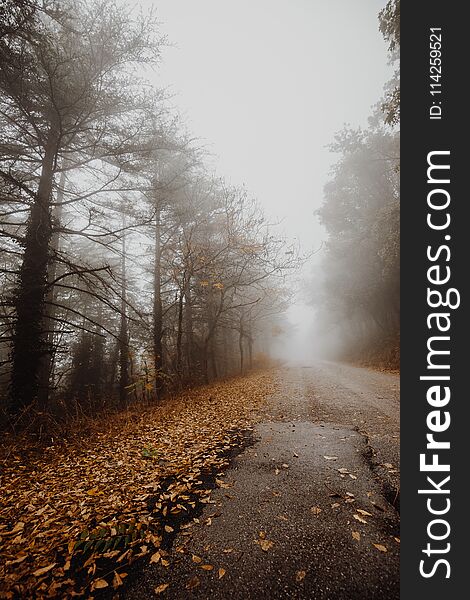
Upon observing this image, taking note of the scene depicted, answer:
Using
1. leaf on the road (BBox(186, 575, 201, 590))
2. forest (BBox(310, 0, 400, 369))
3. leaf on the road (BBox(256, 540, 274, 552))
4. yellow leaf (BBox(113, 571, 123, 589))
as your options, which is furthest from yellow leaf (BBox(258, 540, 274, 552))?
forest (BBox(310, 0, 400, 369))

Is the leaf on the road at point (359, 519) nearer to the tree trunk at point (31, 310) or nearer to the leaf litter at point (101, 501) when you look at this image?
the leaf litter at point (101, 501)

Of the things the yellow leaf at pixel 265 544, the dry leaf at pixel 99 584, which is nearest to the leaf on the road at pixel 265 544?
the yellow leaf at pixel 265 544

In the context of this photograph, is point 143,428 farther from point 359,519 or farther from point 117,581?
point 359,519

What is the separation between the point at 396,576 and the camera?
2275mm

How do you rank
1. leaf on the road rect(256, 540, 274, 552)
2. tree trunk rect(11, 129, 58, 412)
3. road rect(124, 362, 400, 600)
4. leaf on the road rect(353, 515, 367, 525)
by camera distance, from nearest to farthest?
road rect(124, 362, 400, 600)
leaf on the road rect(256, 540, 274, 552)
leaf on the road rect(353, 515, 367, 525)
tree trunk rect(11, 129, 58, 412)

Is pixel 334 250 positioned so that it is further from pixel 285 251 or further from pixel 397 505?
pixel 397 505

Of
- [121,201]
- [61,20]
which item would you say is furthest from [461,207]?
[121,201]

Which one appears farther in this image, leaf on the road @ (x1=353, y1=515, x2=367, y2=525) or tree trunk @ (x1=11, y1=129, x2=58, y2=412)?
tree trunk @ (x1=11, y1=129, x2=58, y2=412)

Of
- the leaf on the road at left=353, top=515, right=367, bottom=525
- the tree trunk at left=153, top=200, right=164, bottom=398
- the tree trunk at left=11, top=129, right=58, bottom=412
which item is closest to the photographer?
the leaf on the road at left=353, top=515, right=367, bottom=525

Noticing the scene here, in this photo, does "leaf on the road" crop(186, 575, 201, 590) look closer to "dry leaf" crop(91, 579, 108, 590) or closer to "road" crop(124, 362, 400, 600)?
"road" crop(124, 362, 400, 600)

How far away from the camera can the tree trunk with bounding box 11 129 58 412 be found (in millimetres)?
6082

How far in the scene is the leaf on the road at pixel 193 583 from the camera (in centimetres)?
225

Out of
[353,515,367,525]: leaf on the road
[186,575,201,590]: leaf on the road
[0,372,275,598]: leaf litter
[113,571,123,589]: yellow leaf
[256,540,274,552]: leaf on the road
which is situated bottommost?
[0,372,275,598]: leaf litter

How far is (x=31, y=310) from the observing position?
20.5ft
